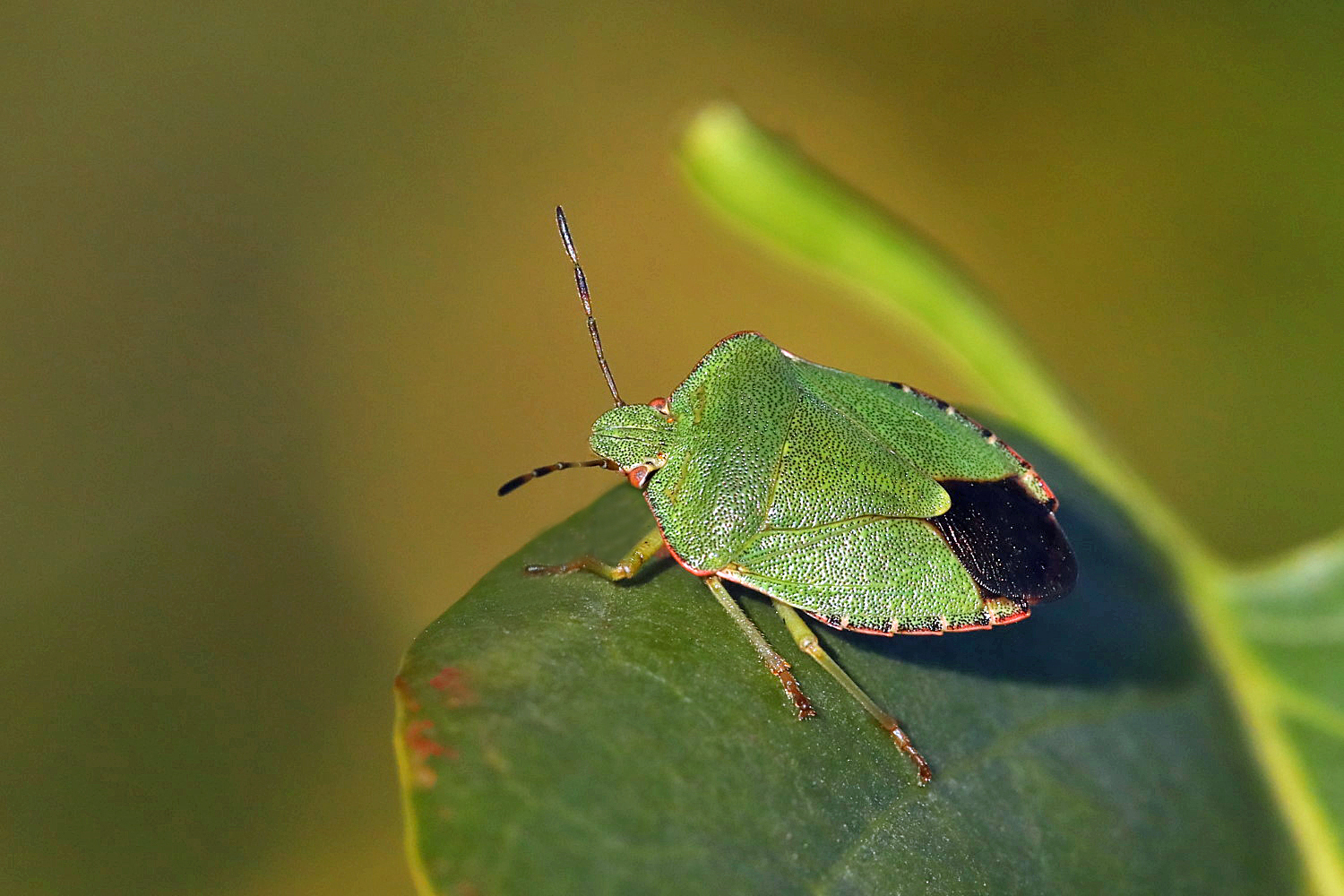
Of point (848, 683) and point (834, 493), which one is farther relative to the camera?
point (834, 493)

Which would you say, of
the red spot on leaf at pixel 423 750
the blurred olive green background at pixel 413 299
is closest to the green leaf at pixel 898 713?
the red spot on leaf at pixel 423 750

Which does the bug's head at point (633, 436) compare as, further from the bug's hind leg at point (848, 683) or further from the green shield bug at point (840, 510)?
the bug's hind leg at point (848, 683)

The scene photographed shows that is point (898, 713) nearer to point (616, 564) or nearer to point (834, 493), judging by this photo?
point (834, 493)

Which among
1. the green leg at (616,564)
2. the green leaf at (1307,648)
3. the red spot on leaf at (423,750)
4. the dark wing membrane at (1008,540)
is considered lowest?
the green leaf at (1307,648)

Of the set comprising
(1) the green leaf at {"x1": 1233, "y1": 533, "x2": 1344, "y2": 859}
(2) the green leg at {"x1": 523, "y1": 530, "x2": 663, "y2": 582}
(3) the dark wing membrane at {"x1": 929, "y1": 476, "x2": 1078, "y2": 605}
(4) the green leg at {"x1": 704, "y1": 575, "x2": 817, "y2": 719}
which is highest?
(2) the green leg at {"x1": 523, "y1": 530, "x2": 663, "y2": 582}

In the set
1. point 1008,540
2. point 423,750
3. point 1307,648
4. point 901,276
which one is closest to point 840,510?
point 1008,540

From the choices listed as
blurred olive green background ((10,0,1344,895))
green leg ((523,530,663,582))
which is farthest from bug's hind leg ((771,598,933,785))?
blurred olive green background ((10,0,1344,895))

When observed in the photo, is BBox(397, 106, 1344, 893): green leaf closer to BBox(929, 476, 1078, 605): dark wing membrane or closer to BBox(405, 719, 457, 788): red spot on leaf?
BBox(405, 719, 457, 788): red spot on leaf
